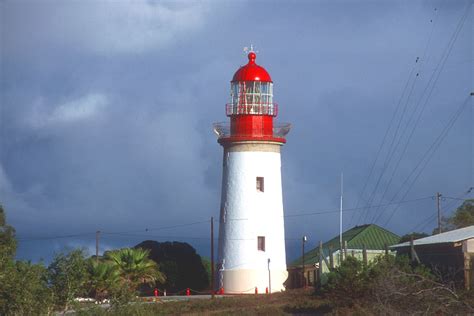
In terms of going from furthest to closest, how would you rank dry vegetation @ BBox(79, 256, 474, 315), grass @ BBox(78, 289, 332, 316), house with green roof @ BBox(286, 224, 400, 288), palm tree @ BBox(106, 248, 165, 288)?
house with green roof @ BBox(286, 224, 400, 288), palm tree @ BBox(106, 248, 165, 288), grass @ BBox(78, 289, 332, 316), dry vegetation @ BBox(79, 256, 474, 315)

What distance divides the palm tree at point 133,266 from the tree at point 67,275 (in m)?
22.0

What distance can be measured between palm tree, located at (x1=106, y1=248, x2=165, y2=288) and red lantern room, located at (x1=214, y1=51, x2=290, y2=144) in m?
7.48

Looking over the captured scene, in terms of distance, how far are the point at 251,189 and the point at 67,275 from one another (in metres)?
26.8

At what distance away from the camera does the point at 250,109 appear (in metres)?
55.2

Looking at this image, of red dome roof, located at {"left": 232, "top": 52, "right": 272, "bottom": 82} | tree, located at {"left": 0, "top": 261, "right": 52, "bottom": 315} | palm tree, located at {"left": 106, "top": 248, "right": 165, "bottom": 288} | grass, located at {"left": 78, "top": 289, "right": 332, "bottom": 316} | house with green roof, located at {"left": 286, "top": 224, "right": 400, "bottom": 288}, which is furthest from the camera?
house with green roof, located at {"left": 286, "top": 224, "right": 400, "bottom": 288}

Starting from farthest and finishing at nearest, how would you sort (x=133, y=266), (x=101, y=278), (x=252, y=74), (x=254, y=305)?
(x=252, y=74) → (x=133, y=266) → (x=101, y=278) → (x=254, y=305)

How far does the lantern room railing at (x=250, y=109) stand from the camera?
181 ft

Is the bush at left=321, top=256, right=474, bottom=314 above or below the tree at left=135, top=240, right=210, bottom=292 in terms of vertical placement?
below

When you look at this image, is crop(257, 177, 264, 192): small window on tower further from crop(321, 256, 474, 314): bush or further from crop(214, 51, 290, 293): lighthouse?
crop(321, 256, 474, 314): bush

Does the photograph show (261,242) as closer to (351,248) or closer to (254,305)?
(351,248)

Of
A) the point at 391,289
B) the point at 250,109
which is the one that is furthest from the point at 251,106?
the point at 391,289

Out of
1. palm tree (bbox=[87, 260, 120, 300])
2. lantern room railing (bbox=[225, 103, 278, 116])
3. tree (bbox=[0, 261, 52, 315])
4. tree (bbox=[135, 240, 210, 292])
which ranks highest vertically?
lantern room railing (bbox=[225, 103, 278, 116])

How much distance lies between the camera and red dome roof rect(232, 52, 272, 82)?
180ft

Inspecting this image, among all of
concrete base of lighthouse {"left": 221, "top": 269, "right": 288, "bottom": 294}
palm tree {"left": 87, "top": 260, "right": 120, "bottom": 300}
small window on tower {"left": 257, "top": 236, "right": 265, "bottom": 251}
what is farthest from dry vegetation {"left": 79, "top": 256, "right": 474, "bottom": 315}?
small window on tower {"left": 257, "top": 236, "right": 265, "bottom": 251}
